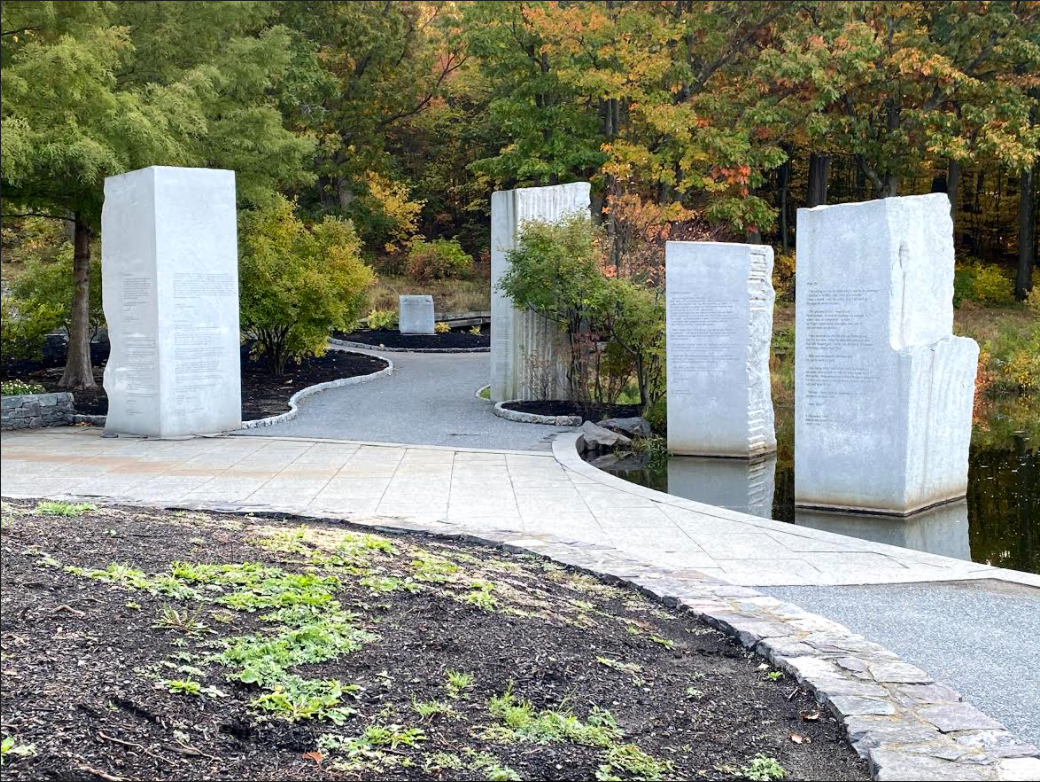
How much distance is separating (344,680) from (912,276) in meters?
6.61

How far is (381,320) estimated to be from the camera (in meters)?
28.7

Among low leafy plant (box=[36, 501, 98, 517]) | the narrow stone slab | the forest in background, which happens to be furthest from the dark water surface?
the forest in background

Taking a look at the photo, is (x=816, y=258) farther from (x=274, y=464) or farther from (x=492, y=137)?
(x=492, y=137)

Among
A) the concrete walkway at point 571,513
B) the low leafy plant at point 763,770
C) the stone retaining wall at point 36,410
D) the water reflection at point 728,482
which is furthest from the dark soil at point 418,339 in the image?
the low leafy plant at point 763,770

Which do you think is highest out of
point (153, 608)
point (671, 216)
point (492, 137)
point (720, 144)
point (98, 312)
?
point (492, 137)

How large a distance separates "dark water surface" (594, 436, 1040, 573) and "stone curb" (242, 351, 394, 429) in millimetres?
4628

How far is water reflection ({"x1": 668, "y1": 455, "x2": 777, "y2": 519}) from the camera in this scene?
9.27 m

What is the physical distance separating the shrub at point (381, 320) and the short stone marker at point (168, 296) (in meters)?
16.2

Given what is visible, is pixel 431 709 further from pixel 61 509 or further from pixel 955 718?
pixel 61 509

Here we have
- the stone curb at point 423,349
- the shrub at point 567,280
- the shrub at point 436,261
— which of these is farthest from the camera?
the shrub at point 436,261

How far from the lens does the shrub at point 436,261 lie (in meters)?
35.1

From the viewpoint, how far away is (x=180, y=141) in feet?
49.2

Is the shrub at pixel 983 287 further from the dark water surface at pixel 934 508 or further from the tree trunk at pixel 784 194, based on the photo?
the dark water surface at pixel 934 508

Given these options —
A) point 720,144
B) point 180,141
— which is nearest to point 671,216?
point 720,144
